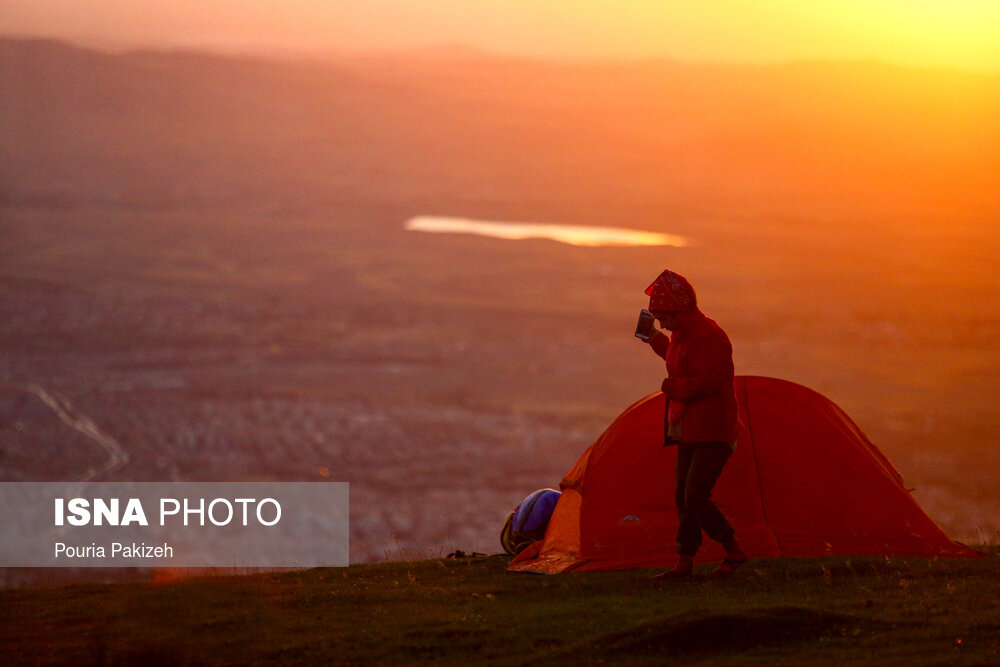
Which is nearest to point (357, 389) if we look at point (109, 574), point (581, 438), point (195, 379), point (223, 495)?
point (195, 379)

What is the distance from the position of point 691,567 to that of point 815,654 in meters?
2.99

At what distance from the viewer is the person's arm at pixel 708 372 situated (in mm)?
10742

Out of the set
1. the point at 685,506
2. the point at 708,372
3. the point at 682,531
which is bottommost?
the point at 682,531

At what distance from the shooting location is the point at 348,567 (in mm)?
14047

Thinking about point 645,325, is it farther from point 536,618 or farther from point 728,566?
point 536,618

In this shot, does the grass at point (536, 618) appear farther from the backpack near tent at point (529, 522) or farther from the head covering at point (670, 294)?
the head covering at point (670, 294)

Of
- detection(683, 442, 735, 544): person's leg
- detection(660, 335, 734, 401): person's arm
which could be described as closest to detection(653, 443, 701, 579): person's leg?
detection(683, 442, 735, 544): person's leg

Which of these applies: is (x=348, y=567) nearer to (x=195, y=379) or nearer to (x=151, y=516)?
(x=151, y=516)

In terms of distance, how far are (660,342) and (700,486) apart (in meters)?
1.22

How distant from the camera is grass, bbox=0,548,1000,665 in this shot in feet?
28.5

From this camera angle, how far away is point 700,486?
10.8 m
